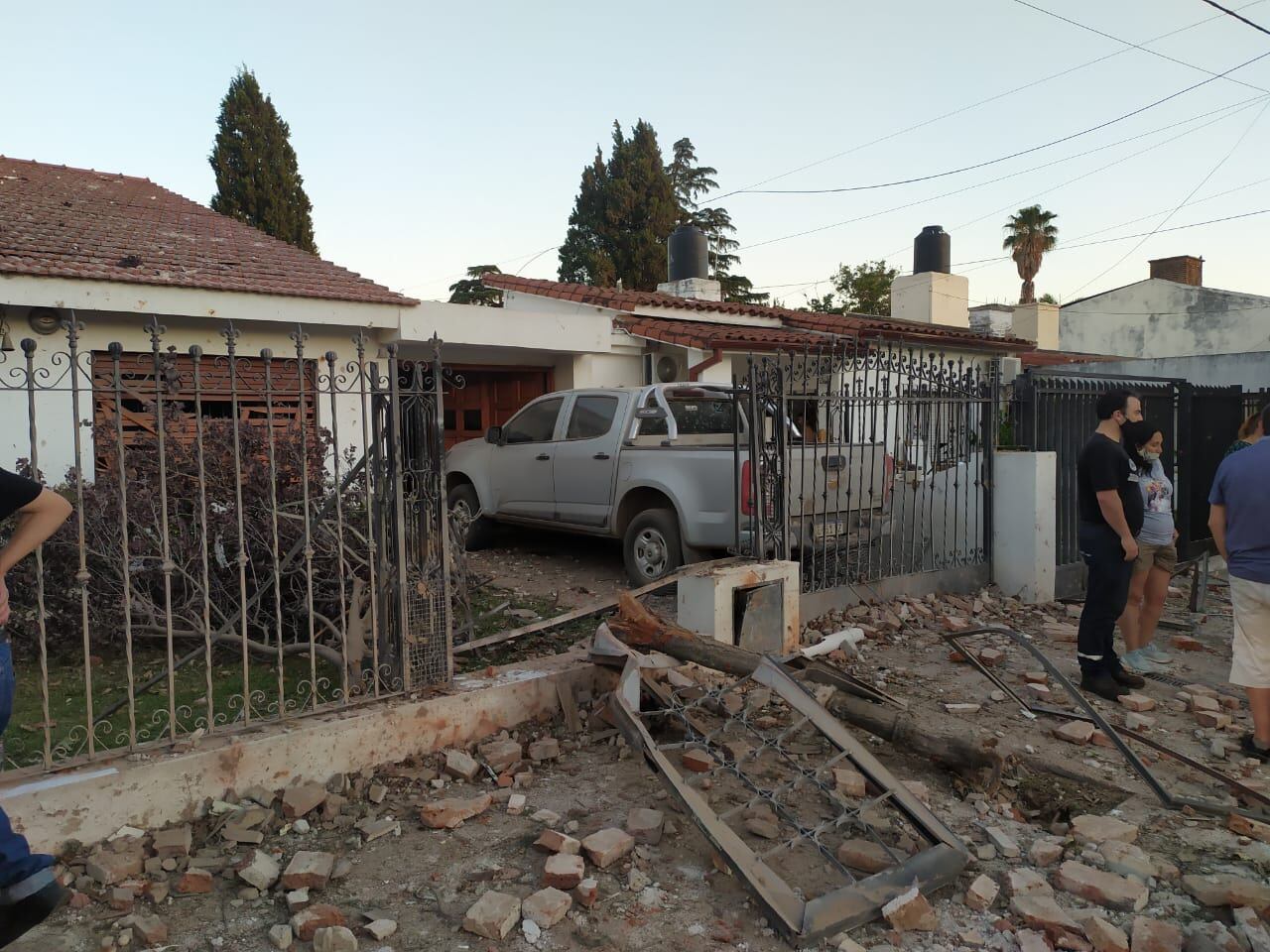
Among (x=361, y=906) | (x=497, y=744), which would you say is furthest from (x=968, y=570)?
(x=361, y=906)

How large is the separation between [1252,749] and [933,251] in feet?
57.8

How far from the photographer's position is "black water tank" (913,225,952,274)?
67.3 feet

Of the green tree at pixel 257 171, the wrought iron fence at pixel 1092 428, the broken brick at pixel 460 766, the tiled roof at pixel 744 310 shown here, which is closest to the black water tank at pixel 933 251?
the tiled roof at pixel 744 310

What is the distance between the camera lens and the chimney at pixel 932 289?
64.2 feet

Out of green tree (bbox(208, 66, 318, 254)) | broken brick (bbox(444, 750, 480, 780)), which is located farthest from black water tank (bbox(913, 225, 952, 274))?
broken brick (bbox(444, 750, 480, 780))

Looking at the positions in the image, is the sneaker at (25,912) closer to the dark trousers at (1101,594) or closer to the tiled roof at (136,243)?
the dark trousers at (1101,594)

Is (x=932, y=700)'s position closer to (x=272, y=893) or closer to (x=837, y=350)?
(x=837, y=350)

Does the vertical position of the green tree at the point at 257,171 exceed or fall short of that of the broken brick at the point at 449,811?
it exceeds it

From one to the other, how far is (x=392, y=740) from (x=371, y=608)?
65 cm

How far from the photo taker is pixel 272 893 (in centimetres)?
321

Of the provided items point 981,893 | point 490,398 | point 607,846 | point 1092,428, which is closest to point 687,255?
point 490,398

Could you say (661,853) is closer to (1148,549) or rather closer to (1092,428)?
(1148,549)

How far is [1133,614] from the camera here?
6.06 metres

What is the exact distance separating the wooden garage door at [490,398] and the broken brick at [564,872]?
11.3 m
